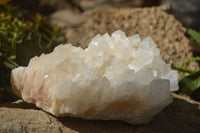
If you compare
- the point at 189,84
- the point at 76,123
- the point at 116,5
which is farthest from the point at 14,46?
the point at 116,5

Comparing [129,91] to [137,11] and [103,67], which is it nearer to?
[103,67]

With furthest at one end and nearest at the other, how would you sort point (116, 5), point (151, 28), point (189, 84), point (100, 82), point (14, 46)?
1. point (116, 5)
2. point (151, 28)
3. point (14, 46)
4. point (189, 84)
5. point (100, 82)

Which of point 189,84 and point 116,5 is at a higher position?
point 116,5

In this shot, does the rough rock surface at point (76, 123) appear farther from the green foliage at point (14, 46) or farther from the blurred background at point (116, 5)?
the blurred background at point (116, 5)

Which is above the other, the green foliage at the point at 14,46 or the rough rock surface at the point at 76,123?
the green foliage at the point at 14,46

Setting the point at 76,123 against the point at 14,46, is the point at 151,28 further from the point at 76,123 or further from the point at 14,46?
the point at 76,123

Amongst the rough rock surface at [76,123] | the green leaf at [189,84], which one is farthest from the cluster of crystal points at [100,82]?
the green leaf at [189,84]

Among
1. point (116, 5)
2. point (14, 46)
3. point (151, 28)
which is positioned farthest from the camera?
point (116, 5)

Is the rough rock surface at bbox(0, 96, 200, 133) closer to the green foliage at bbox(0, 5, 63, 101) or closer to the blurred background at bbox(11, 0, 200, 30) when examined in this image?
the green foliage at bbox(0, 5, 63, 101)
